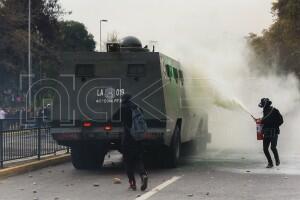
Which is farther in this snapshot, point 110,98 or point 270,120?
point 270,120

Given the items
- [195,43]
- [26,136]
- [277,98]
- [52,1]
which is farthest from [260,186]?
[52,1]

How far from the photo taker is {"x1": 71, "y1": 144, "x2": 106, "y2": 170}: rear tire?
579 inches

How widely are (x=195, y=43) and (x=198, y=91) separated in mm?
2437

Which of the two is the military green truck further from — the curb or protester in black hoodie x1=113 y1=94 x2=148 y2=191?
protester in black hoodie x1=113 y1=94 x2=148 y2=191

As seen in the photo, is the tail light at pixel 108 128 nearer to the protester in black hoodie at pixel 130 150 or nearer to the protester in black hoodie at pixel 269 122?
the protester in black hoodie at pixel 130 150

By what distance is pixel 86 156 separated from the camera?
591 inches

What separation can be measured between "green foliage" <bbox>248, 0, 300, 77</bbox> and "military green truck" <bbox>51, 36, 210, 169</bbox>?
596 inches

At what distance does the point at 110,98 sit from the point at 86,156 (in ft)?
5.68

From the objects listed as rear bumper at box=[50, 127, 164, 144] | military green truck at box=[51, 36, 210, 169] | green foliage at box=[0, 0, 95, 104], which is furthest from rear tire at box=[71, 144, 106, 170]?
green foliage at box=[0, 0, 95, 104]

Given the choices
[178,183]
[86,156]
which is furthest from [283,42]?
[178,183]

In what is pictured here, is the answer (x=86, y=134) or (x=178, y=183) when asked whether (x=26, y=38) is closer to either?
(x=86, y=134)

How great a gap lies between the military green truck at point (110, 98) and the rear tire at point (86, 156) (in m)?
0.04

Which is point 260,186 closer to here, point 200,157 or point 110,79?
point 110,79

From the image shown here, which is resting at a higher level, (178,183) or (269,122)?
(269,122)
